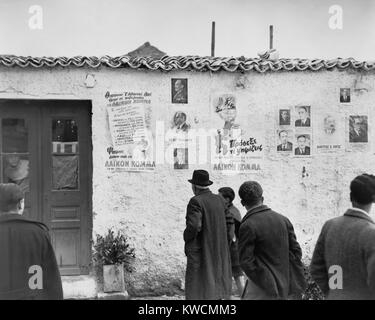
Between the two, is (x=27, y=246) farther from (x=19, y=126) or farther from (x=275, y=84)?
(x=275, y=84)

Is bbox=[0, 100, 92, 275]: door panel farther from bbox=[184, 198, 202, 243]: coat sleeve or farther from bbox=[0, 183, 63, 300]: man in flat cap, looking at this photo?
bbox=[0, 183, 63, 300]: man in flat cap

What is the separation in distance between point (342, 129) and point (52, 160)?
3.22 meters

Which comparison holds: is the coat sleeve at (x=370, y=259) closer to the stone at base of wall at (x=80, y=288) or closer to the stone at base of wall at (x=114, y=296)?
the stone at base of wall at (x=114, y=296)

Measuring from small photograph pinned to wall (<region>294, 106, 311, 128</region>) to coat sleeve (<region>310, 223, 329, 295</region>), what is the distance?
3.05 meters

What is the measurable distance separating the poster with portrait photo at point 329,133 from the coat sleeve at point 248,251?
2832 millimetres

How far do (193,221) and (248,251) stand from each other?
1.21 m

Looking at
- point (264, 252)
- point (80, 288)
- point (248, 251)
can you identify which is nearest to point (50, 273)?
point (248, 251)

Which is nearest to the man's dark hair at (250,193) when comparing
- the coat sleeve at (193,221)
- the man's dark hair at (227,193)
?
the coat sleeve at (193,221)

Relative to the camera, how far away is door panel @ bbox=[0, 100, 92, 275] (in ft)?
19.0

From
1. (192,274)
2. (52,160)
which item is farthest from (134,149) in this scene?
(192,274)

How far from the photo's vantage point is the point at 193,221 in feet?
15.1

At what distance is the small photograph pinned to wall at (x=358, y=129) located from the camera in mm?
6066

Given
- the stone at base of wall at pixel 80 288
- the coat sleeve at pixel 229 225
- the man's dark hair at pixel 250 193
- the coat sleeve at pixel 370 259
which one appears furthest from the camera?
the stone at base of wall at pixel 80 288

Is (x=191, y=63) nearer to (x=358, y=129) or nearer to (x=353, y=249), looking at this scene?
(x=358, y=129)
